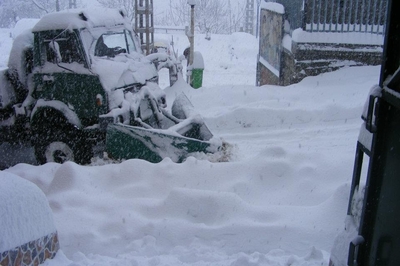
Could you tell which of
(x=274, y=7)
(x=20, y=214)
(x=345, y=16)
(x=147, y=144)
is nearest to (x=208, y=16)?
(x=274, y=7)

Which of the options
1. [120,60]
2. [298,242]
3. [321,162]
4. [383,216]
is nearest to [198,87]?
[120,60]

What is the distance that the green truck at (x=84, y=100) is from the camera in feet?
19.0

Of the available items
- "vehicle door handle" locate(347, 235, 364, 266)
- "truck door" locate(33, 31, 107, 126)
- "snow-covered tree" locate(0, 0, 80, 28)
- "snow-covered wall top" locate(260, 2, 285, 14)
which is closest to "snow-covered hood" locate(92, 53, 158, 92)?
"truck door" locate(33, 31, 107, 126)

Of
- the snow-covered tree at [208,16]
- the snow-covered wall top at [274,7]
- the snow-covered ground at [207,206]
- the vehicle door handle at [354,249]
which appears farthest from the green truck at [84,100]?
the snow-covered tree at [208,16]

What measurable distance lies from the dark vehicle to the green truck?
3.94 metres

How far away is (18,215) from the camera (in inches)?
108

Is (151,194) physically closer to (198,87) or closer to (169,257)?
(169,257)

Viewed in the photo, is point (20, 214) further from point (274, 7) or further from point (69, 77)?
point (274, 7)

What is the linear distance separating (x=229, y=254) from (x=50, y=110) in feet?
13.8

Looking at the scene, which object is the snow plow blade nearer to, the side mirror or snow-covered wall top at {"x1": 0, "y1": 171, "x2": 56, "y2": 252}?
the side mirror

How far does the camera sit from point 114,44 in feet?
23.7

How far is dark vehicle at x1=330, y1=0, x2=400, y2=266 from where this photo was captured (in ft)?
5.79

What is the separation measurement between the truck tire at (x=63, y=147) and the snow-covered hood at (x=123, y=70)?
39.0 inches

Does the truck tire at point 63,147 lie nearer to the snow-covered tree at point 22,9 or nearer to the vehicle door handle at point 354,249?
the vehicle door handle at point 354,249
